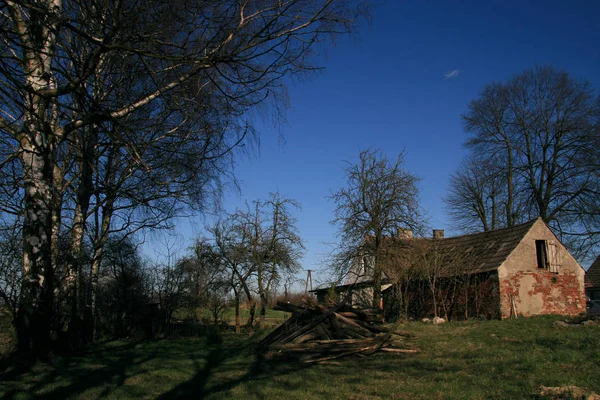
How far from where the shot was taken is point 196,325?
66.3 feet

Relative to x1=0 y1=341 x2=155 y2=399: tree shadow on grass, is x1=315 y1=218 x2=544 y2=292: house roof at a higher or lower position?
higher

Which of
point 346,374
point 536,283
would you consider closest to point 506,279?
point 536,283

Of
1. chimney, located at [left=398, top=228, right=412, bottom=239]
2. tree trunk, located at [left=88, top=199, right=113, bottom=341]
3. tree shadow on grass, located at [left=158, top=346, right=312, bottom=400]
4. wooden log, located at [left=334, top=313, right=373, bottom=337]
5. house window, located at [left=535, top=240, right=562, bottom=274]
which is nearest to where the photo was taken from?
tree shadow on grass, located at [left=158, top=346, right=312, bottom=400]

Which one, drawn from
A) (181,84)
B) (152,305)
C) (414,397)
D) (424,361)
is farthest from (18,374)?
(152,305)

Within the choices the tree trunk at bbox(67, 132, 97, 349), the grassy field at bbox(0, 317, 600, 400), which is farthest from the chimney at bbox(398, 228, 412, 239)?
the tree trunk at bbox(67, 132, 97, 349)

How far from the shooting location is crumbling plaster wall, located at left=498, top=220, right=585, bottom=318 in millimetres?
21375

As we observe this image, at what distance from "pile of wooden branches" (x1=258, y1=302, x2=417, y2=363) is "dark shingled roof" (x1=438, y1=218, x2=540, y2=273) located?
10.4 meters

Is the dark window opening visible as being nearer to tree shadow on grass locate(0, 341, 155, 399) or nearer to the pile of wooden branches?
the pile of wooden branches

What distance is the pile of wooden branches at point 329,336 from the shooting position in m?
10.6

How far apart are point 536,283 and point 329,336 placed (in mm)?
14889

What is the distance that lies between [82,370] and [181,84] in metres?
5.60

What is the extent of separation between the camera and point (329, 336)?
1152 cm

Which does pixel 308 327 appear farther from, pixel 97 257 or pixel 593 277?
pixel 593 277

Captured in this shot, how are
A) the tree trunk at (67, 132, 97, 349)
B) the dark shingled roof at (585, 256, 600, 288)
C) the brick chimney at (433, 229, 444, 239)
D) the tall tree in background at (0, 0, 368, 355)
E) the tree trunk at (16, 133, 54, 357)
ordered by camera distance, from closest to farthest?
the tall tree in background at (0, 0, 368, 355)
the tree trunk at (16, 133, 54, 357)
the tree trunk at (67, 132, 97, 349)
the brick chimney at (433, 229, 444, 239)
the dark shingled roof at (585, 256, 600, 288)
